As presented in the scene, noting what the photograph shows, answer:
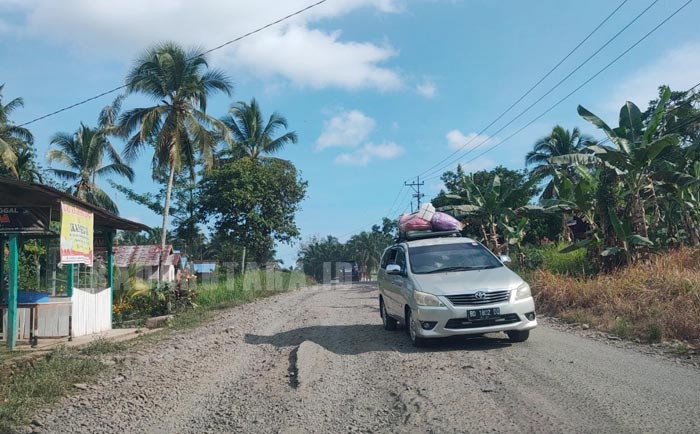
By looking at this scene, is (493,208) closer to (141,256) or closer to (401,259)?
(401,259)

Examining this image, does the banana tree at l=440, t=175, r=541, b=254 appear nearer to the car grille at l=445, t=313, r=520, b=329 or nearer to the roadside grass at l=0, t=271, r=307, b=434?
the roadside grass at l=0, t=271, r=307, b=434

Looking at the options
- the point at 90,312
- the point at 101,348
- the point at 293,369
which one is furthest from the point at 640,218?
the point at 90,312

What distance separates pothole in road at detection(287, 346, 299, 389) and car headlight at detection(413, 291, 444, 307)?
198cm

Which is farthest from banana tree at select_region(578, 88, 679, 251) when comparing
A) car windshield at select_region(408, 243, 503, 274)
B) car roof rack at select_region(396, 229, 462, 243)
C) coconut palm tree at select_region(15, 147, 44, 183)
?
coconut palm tree at select_region(15, 147, 44, 183)

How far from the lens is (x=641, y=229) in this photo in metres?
15.0

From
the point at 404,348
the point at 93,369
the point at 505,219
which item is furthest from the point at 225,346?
the point at 505,219

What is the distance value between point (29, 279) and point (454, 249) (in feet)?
64.4

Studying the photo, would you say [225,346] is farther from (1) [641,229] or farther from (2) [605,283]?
(1) [641,229]

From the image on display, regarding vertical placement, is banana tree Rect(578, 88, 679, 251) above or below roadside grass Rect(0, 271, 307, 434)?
above

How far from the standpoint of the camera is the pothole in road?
6.99m

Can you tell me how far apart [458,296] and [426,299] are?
0.47m

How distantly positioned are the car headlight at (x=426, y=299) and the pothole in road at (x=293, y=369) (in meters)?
1.98

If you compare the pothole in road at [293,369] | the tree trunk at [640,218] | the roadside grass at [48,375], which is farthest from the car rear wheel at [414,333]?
the tree trunk at [640,218]

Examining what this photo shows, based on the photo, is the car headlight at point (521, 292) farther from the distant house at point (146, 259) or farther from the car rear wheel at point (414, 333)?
the distant house at point (146, 259)
